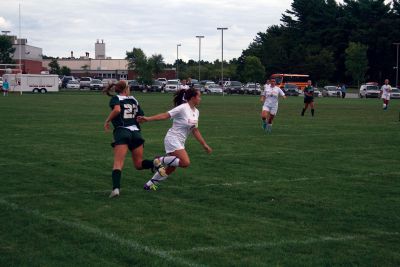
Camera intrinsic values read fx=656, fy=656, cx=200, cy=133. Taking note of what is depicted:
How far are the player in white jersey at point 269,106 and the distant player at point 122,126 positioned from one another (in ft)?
38.8

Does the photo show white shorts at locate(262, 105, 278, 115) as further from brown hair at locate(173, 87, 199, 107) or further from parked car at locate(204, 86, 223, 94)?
parked car at locate(204, 86, 223, 94)

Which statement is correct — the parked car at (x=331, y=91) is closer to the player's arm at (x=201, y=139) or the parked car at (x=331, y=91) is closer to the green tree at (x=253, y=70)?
Result: the green tree at (x=253, y=70)

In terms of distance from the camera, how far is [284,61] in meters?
110

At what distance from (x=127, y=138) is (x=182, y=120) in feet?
3.08

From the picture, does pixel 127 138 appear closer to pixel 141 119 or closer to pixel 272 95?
pixel 141 119

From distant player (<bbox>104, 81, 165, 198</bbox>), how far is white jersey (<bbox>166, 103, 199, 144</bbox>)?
0.54m

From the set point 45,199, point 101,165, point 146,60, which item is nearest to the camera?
point 45,199

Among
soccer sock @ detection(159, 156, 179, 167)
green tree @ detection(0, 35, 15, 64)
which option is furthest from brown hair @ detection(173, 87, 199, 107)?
green tree @ detection(0, 35, 15, 64)

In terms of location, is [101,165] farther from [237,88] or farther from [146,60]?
[146,60]

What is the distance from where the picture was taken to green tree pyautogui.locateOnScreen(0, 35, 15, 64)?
10519cm

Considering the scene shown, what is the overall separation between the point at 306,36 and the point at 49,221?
10582 cm

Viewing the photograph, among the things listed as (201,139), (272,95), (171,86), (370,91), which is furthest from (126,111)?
(171,86)

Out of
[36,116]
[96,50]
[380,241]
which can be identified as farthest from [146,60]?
[380,241]

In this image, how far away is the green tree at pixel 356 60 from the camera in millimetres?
94938
